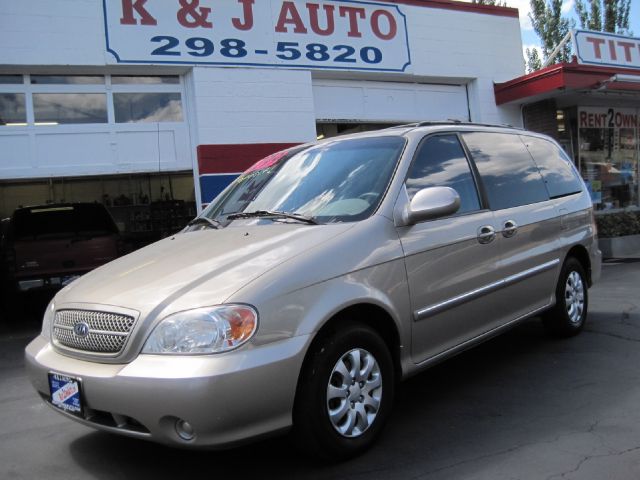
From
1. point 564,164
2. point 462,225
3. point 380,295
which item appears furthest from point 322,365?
point 564,164

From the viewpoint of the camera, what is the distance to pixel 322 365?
294 cm

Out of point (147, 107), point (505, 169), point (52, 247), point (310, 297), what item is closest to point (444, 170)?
point (505, 169)

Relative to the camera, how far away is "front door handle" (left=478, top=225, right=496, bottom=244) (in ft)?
13.2

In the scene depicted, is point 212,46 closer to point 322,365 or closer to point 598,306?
point 598,306

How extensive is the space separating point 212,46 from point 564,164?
5.97m

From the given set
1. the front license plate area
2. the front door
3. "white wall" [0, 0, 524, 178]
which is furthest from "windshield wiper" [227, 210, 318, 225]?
"white wall" [0, 0, 524, 178]

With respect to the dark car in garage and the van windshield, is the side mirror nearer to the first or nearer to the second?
the van windshield

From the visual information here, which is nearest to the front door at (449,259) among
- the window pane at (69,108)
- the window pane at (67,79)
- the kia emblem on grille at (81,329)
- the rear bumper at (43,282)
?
the kia emblem on grille at (81,329)

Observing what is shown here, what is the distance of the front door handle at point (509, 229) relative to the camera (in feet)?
14.0

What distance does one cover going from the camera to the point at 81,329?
9.95 ft

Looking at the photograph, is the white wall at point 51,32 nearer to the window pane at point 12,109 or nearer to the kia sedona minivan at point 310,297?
the window pane at point 12,109

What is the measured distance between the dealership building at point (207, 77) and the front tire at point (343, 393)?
6.53 metres

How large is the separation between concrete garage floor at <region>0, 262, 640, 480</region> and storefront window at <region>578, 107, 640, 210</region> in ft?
30.6

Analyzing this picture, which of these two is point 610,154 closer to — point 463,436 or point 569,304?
point 569,304
